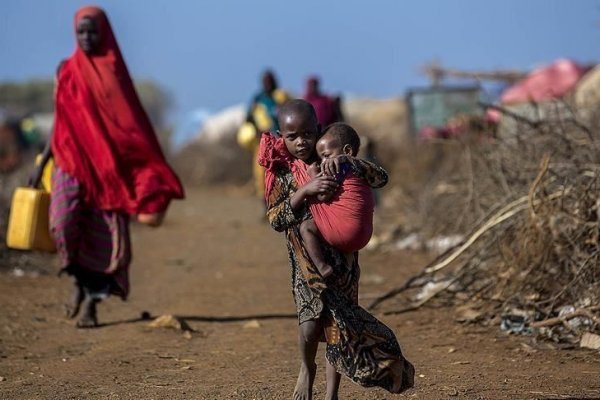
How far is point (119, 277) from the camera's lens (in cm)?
696

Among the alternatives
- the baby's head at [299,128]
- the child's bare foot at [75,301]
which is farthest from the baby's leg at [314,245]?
the child's bare foot at [75,301]

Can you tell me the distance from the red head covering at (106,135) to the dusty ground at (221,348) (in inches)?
34.5

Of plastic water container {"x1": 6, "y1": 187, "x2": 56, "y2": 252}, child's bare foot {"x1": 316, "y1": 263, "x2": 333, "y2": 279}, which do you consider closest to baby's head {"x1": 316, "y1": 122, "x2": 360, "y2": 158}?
child's bare foot {"x1": 316, "y1": 263, "x2": 333, "y2": 279}

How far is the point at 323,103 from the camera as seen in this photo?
41.4 ft

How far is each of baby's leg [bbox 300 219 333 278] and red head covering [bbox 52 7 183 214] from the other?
301 centimetres

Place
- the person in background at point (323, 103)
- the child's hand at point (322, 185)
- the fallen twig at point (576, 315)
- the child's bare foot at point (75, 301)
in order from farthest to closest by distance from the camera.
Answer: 1. the person in background at point (323, 103)
2. the child's bare foot at point (75, 301)
3. the fallen twig at point (576, 315)
4. the child's hand at point (322, 185)

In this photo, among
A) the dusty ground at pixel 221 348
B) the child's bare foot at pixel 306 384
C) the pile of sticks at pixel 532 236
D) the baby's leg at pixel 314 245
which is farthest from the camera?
the pile of sticks at pixel 532 236

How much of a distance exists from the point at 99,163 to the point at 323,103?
6.05 metres

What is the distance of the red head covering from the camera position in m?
6.87

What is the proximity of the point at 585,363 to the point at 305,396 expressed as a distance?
1.71m

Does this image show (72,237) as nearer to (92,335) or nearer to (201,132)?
(92,335)

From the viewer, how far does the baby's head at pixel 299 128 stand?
407cm

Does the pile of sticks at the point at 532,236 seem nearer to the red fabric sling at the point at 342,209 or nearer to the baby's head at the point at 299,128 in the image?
the red fabric sling at the point at 342,209

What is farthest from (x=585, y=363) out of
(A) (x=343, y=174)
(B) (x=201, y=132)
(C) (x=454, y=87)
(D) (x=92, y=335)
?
(B) (x=201, y=132)
